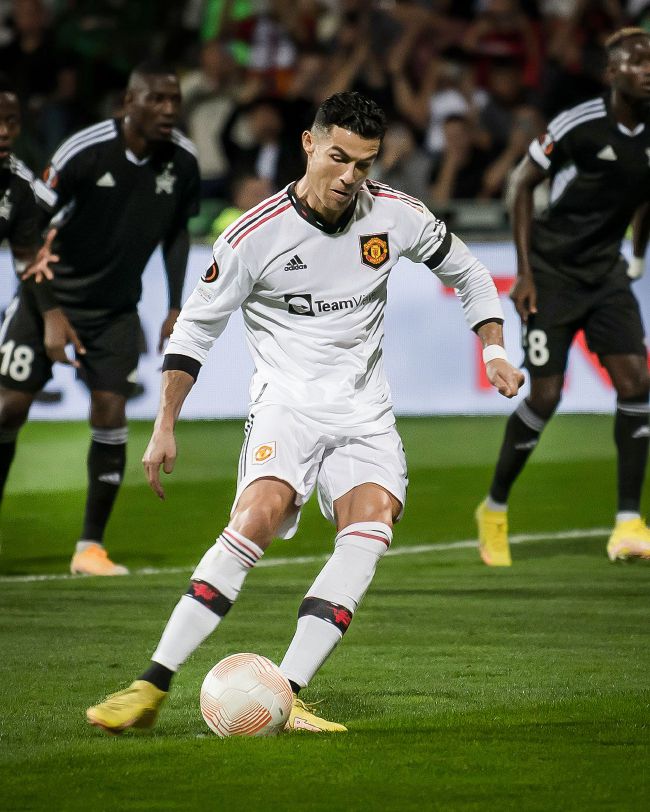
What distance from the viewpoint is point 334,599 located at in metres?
4.68

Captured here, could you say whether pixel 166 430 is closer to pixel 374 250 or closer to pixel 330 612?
pixel 330 612

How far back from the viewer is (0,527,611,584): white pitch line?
7.50 m

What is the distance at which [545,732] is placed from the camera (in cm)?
461

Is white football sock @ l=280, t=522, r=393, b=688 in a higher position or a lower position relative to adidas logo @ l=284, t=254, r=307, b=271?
lower

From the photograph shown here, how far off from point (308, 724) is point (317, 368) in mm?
1099

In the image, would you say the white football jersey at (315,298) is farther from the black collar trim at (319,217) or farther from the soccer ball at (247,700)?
the soccer ball at (247,700)

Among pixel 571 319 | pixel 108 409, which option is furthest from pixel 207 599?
pixel 571 319

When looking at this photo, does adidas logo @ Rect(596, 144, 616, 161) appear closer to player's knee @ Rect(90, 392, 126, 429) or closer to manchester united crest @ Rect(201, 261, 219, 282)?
player's knee @ Rect(90, 392, 126, 429)

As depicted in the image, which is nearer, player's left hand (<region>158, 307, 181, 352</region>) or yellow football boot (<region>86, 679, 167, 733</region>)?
yellow football boot (<region>86, 679, 167, 733</region>)

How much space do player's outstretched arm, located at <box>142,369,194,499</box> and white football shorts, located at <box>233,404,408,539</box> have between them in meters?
0.26

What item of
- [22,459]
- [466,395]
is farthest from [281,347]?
[466,395]

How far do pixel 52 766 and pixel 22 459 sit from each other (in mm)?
7358

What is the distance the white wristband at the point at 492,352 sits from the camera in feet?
16.3

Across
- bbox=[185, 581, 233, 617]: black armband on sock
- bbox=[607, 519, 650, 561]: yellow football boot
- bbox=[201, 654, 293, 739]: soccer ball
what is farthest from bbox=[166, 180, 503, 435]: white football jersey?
bbox=[607, 519, 650, 561]: yellow football boot
